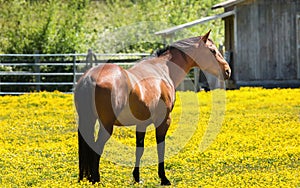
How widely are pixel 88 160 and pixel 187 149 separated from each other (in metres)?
5.03

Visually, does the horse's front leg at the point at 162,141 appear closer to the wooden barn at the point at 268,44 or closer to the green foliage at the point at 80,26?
the wooden barn at the point at 268,44

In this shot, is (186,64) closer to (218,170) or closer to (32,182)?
(218,170)

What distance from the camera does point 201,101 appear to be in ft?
81.7

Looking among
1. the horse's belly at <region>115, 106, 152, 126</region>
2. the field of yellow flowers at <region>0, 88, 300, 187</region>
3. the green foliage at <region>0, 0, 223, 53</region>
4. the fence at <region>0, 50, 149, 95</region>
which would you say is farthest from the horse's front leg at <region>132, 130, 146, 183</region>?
the green foliage at <region>0, 0, 223, 53</region>

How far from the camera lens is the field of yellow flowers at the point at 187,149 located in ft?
35.6

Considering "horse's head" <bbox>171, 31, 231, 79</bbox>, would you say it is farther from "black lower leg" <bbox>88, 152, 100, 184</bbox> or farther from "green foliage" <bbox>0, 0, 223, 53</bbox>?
"green foliage" <bbox>0, 0, 223, 53</bbox>

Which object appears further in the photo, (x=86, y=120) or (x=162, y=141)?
(x=162, y=141)

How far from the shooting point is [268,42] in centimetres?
3020

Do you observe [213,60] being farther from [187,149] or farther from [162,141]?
[187,149]

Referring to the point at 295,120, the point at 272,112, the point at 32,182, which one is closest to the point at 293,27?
the point at 272,112

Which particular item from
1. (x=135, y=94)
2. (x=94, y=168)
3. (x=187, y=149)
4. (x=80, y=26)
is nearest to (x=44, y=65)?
(x=80, y=26)

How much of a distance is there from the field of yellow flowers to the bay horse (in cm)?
57

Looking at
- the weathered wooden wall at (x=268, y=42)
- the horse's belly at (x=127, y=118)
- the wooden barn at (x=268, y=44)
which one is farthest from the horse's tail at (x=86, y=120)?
the weathered wooden wall at (x=268, y=42)

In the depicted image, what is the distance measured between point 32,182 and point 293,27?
21.2 m
